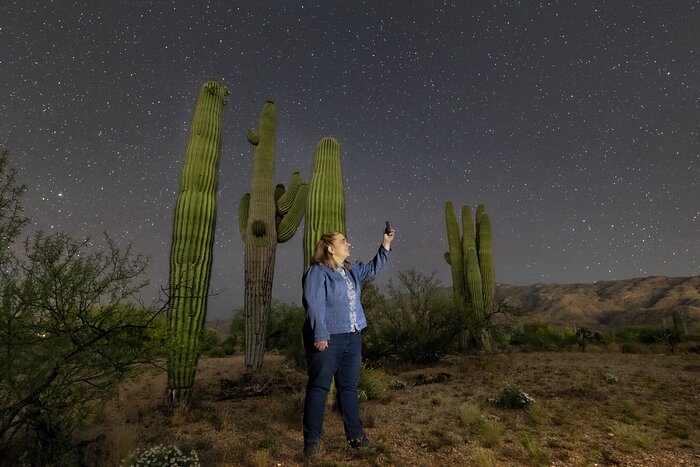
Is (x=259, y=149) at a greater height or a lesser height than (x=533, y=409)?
greater

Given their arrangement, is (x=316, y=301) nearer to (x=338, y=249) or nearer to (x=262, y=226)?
(x=338, y=249)

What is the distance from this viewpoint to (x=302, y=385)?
7.58 metres

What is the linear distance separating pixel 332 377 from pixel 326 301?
0.78 m

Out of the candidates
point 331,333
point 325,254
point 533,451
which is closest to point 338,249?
point 325,254

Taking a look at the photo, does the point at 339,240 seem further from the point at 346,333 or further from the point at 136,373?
the point at 136,373

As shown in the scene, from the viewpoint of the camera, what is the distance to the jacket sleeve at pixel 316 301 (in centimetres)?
327

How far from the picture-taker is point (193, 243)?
245 inches

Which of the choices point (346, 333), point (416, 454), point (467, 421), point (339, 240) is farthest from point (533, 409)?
point (339, 240)

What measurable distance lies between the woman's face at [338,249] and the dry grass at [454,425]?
1.97m

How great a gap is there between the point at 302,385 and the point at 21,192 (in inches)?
229

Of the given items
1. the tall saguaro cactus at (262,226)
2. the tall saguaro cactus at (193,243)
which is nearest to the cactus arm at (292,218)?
the tall saguaro cactus at (262,226)

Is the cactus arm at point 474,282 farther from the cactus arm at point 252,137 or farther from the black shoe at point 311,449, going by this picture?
the black shoe at point 311,449

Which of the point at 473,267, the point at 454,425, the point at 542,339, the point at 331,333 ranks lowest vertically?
the point at 542,339

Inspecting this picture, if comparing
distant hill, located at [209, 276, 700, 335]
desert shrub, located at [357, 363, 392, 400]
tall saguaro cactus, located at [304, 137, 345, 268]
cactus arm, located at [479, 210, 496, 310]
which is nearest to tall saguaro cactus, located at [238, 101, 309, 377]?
desert shrub, located at [357, 363, 392, 400]
